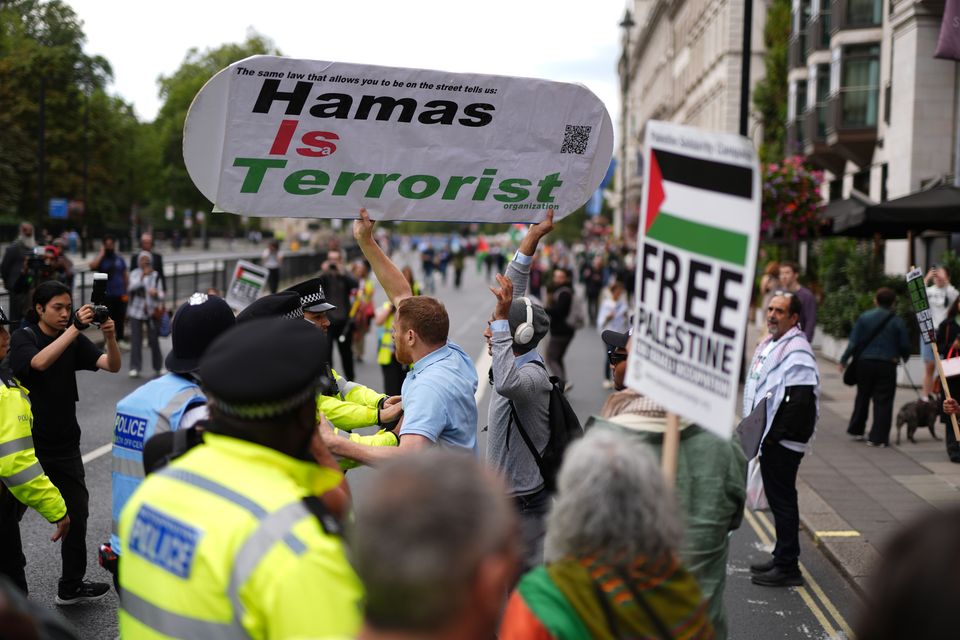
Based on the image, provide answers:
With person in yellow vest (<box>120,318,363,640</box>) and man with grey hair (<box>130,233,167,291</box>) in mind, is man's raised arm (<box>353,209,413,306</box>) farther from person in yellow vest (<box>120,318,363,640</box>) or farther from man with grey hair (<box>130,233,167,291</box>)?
man with grey hair (<box>130,233,167,291</box>)

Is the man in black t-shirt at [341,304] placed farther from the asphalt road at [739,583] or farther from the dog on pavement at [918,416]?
the dog on pavement at [918,416]

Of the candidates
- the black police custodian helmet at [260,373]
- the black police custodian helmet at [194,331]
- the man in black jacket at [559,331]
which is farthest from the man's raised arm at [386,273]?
the man in black jacket at [559,331]

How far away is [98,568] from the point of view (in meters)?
6.94

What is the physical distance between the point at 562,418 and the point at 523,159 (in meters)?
1.20

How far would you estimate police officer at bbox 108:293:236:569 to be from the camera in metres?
3.64

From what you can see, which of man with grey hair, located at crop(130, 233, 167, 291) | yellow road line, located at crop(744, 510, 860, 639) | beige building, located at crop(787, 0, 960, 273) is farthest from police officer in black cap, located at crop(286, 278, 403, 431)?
beige building, located at crop(787, 0, 960, 273)

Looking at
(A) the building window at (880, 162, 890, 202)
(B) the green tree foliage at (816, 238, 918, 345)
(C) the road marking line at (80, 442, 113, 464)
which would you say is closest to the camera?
(C) the road marking line at (80, 442, 113, 464)

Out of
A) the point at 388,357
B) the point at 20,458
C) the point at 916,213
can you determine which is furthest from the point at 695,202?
the point at 916,213

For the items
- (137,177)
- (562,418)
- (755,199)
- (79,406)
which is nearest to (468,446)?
(562,418)

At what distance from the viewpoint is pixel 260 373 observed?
2318 mm

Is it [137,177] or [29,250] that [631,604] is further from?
[137,177]

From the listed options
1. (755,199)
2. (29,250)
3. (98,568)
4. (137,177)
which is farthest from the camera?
(137,177)

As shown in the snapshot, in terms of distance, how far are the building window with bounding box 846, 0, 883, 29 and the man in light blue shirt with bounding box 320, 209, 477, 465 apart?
83.0ft

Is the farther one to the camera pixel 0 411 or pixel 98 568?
pixel 98 568
